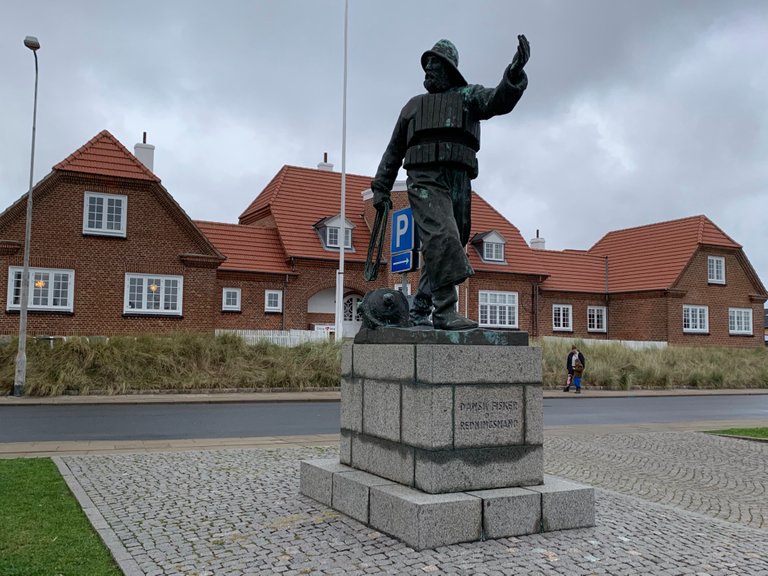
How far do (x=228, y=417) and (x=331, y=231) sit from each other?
20486mm

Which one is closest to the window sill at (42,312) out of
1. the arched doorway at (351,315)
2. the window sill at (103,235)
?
the window sill at (103,235)

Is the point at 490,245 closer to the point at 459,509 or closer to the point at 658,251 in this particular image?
the point at 658,251

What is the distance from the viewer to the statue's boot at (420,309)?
21.9ft

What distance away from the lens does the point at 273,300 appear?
108 ft

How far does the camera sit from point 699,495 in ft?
25.0

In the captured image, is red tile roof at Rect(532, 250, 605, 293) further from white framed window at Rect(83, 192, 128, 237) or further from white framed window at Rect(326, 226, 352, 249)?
white framed window at Rect(83, 192, 128, 237)

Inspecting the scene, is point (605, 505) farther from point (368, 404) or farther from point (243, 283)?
point (243, 283)

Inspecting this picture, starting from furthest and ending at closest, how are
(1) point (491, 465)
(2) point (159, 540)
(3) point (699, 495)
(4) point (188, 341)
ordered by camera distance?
(4) point (188, 341) < (3) point (699, 495) < (1) point (491, 465) < (2) point (159, 540)

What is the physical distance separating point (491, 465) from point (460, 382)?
28.1 inches

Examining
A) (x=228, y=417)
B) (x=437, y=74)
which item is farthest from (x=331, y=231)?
(x=437, y=74)

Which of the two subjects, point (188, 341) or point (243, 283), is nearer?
point (188, 341)

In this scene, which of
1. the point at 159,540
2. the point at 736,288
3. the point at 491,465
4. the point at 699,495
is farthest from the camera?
the point at 736,288

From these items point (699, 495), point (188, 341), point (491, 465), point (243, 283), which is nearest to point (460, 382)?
point (491, 465)

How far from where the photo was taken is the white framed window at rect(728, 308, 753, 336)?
136 feet
